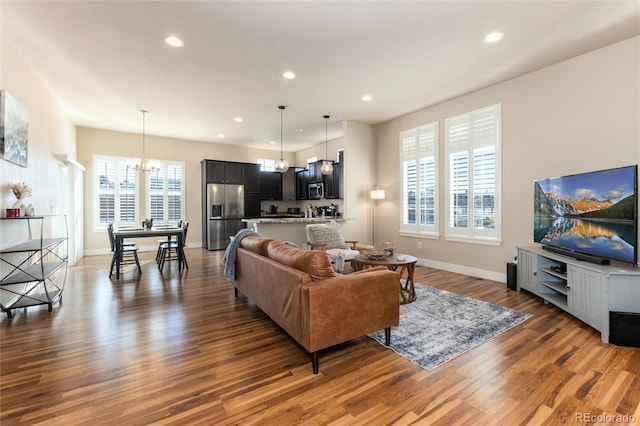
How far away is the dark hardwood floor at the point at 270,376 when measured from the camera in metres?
1.75

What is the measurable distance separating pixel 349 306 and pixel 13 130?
425 cm

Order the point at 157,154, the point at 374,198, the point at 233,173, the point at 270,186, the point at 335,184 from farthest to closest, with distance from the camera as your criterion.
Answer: the point at 270,186, the point at 233,173, the point at 157,154, the point at 335,184, the point at 374,198

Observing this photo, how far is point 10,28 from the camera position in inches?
123

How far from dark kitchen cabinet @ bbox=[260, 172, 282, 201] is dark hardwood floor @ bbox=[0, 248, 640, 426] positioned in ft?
20.4

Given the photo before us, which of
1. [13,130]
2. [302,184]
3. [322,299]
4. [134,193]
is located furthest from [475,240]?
[134,193]

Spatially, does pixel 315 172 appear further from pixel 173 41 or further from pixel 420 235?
pixel 173 41

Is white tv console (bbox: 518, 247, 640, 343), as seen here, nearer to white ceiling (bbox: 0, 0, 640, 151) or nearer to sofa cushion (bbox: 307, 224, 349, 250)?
white ceiling (bbox: 0, 0, 640, 151)

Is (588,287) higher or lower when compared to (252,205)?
lower

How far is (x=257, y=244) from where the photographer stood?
3.19 meters

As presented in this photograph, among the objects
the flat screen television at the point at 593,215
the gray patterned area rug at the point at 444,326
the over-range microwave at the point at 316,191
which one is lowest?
the gray patterned area rug at the point at 444,326

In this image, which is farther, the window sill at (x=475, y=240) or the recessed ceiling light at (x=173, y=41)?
the window sill at (x=475, y=240)

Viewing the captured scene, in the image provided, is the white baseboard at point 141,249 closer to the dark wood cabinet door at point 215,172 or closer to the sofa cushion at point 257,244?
the dark wood cabinet door at point 215,172

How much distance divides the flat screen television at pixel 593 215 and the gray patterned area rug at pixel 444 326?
1.02m

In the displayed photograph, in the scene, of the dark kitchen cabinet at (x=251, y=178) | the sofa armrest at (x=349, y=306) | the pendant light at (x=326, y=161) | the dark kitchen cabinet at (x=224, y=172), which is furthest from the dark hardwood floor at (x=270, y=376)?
the dark kitchen cabinet at (x=251, y=178)
